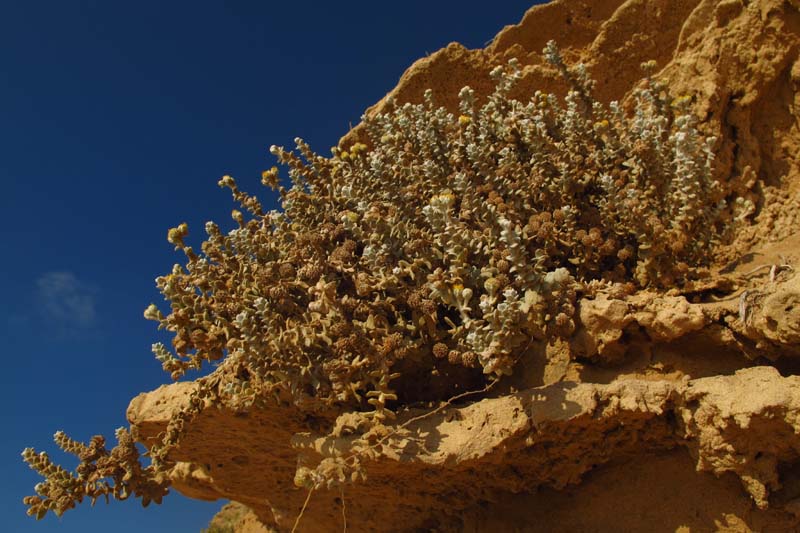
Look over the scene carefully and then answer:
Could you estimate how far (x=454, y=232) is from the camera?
3.90 metres

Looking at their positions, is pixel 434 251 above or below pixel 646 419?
above

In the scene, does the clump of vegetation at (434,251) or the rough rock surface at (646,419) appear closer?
the rough rock surface at (646,419)

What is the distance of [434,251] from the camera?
13.9ft

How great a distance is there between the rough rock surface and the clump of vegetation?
288mm

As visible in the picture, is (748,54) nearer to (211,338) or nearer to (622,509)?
(622,509)

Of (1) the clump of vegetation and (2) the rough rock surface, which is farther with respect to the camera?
(1) the clump of vegetation

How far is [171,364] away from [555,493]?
2821 mm

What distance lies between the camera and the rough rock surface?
3.35 m

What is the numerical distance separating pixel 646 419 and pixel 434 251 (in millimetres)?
1659

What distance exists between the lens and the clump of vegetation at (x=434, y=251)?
3.88 metres

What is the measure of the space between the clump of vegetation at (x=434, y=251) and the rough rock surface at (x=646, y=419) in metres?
0.29

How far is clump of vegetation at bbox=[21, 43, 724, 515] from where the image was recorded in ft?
12.7

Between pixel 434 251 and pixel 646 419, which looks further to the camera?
pixel 434 251

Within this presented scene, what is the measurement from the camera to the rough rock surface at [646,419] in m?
3.35
